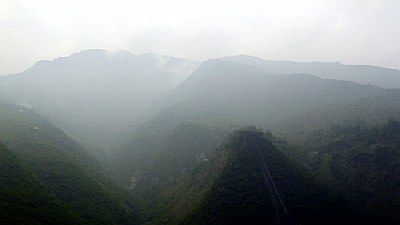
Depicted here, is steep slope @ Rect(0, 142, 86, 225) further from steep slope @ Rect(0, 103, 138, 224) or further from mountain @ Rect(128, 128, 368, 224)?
mountain @ Rect(128, 128, 368, 224)

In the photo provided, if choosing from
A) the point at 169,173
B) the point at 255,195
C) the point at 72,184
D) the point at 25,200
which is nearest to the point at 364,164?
the point at 255,195

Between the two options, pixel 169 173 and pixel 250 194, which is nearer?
pixel 250 194

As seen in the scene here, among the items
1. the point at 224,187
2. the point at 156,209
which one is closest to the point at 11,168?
the point at 156,209

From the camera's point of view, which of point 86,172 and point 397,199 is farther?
point 86,172

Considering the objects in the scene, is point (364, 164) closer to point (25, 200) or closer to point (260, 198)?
point (260, 198)

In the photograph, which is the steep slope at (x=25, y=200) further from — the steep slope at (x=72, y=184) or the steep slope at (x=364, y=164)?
the steep slope at (x=364, y=164)

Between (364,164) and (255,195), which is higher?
(364,164)

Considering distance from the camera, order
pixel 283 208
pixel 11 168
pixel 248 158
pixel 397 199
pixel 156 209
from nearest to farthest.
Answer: pixel 283 208 < pixel 397 199 < pixel 11 168 < pixel 248 158 < pixel 156 209

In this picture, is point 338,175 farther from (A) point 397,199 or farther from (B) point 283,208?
(B) point 283,208

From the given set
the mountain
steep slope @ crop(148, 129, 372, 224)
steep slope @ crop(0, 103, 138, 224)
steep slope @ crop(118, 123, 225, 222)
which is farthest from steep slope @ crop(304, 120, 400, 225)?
steep slope @ crop(0, 103, 138, 224)

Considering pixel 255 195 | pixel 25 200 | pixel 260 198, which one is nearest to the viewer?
pixel 25 200
